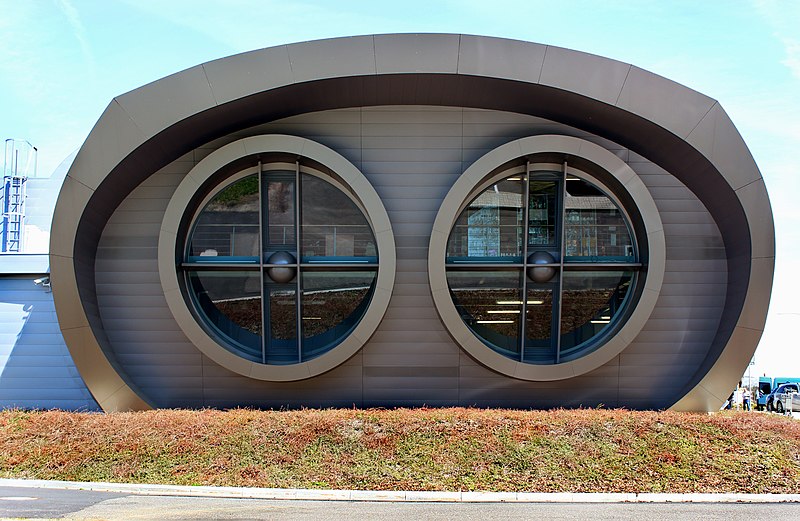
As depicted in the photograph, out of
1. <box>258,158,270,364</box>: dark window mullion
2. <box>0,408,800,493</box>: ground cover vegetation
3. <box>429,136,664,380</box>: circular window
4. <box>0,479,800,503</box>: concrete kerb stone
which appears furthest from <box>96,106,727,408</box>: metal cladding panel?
<box>0,479,800,503</box>: concrete kerb stone

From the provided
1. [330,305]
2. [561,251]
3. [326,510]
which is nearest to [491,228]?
[561,251]

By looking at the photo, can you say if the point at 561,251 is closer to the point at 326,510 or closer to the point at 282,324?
the point at 282,324

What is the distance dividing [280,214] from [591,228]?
7.31m

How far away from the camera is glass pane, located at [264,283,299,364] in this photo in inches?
638

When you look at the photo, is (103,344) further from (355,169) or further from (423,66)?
(423,66)

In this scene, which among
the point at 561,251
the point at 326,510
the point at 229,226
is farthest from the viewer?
the point at 229,226

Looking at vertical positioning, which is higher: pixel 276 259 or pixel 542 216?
pixel 542 216

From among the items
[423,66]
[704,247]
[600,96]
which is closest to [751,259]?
[704,247]

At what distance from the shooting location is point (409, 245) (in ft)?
51.7

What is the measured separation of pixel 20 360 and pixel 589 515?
615 inches

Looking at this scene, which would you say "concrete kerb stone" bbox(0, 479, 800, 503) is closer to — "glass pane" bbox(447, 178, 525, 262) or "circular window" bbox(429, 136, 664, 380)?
"circular window" bbox(429, 136, 664, 380)

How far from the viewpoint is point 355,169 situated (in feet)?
51.0

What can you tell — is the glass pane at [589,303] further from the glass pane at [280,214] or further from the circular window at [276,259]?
A: the glass pane at [280,214]

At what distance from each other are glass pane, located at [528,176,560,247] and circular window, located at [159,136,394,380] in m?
3.70
